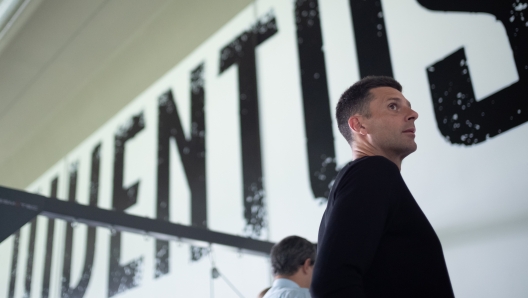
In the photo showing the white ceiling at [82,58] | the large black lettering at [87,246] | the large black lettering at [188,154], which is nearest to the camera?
the large black lettering at [188,154]

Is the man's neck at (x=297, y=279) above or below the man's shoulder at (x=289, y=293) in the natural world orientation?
above

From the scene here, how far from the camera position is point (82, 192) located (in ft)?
19.5

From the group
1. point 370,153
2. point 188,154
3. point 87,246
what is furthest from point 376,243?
point 87,246

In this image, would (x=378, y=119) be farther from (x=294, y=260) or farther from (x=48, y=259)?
(x=48, y=259)

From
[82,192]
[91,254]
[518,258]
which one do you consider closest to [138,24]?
[82,192]

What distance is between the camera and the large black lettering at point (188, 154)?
435 centimetres

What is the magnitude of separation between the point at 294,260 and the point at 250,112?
1.76m

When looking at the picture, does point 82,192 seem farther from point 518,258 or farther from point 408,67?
point 518,258

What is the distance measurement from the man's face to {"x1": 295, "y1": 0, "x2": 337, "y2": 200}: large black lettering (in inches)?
79.9

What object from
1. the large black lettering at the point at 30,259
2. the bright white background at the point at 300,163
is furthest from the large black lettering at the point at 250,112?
the large black lettering at the point at 30,259

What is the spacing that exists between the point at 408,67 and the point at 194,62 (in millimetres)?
2291

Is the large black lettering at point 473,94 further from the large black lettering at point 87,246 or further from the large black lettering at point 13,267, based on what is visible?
the large black lettering at point 13,267

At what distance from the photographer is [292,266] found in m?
2.59

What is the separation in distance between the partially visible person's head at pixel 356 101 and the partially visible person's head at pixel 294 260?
4.51ft
